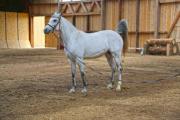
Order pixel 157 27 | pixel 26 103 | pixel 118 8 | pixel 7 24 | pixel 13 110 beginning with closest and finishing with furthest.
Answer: pixel 13 110 → pixel 26 103 → pixel 157 27 → pixel 118 8 → pixel 7 24

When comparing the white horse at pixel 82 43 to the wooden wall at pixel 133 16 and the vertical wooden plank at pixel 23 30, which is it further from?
the vertical wooden plank at pixel 23 30

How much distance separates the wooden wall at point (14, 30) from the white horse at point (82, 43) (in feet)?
83.7

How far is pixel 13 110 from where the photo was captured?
6.77 metres

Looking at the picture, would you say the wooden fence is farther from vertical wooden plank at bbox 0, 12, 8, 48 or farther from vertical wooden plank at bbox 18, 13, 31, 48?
vertical wooden plank at bbox 0, 12, 8, 48

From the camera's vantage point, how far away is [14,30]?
1372 inches

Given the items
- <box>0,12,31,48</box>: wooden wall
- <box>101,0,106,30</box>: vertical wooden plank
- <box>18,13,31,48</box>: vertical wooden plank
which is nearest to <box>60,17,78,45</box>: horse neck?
<box>101,0,106,30</box>: vertical wooden plank

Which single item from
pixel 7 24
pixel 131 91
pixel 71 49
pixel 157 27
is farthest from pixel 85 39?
Result: pixel 7 24

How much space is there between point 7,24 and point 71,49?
27068mm

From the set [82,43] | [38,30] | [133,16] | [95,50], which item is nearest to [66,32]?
[82,43]

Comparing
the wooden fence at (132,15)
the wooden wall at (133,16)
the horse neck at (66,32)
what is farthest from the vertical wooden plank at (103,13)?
the horse neck at (66,32)

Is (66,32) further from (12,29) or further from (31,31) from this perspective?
(31,31)

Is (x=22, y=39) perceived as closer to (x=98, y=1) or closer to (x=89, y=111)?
(x=98, y=1)

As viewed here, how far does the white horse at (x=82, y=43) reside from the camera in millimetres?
8578

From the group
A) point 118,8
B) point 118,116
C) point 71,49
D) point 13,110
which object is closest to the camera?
point 118,116
